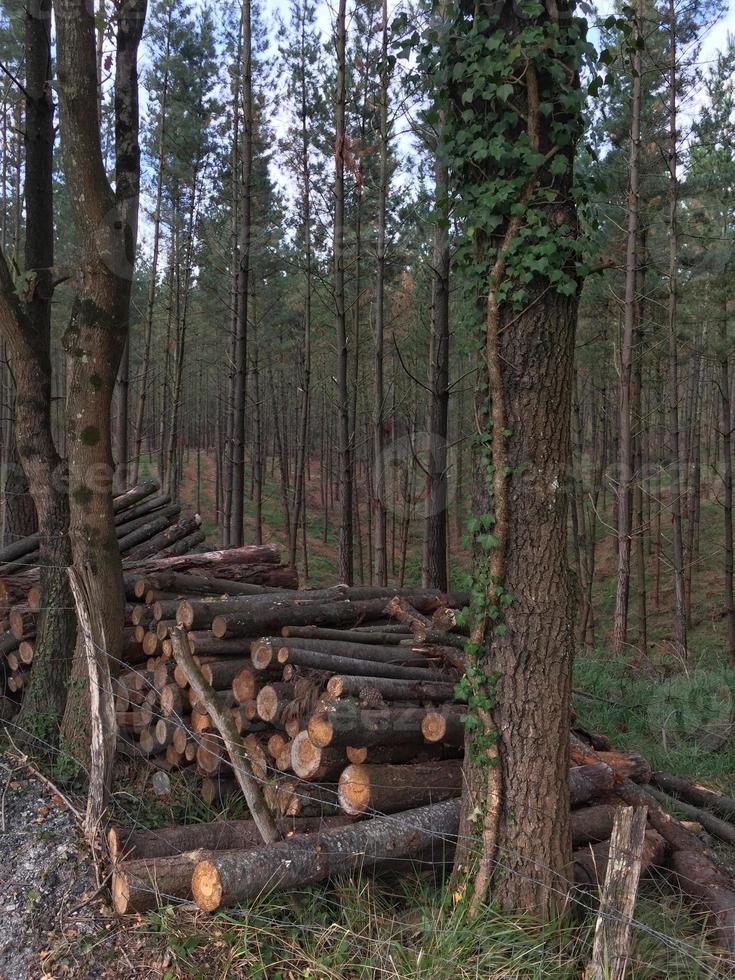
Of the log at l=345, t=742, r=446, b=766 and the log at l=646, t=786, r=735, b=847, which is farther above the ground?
the log at l=345, t=742, r=446, b=766

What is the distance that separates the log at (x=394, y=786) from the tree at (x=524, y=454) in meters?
0.60

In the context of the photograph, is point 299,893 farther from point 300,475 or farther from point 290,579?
point 300,475

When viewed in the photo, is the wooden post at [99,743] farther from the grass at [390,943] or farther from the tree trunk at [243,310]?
the tree trunk at [243,310]

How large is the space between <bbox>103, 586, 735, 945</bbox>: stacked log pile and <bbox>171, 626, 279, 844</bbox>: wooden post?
4cm

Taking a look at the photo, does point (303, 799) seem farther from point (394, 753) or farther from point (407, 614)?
point (407, 614)

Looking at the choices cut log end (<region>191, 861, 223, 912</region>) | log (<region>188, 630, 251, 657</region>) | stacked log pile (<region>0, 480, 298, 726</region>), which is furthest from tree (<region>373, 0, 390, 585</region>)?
cut log end (<region>191, 861, 223, 912</region>)

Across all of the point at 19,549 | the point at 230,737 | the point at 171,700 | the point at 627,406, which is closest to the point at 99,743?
the point at 230,737

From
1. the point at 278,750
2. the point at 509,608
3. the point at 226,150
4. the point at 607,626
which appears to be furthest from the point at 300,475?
the point at 509,608

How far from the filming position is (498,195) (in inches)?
132

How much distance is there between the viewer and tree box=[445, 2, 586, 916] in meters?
3.31

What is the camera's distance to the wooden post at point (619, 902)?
2.76 m

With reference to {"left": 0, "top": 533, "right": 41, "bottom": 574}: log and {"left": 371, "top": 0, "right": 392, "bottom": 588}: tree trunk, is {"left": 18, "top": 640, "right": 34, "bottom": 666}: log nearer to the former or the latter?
{"left": 0, "top": 533, "right": 41, "bottom": 574}: log

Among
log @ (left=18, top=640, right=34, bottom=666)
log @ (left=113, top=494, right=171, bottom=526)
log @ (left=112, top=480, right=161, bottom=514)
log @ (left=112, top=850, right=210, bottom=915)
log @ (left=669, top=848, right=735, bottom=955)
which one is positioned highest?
log @ (left=112, top=480, right=161, bottom=514)

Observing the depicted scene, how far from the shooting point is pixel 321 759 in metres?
3.96
